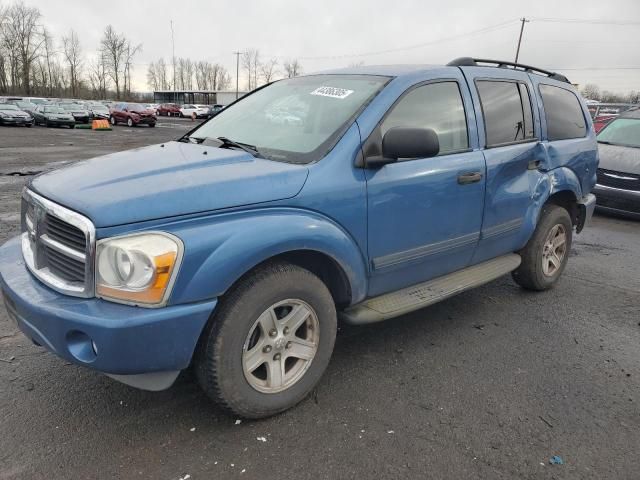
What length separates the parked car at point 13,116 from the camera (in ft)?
94.4

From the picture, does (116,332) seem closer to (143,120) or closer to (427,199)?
(427,199)

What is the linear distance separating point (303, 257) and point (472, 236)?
4.72 ft

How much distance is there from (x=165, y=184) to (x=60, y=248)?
57 cm

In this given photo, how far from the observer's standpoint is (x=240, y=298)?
2.35m

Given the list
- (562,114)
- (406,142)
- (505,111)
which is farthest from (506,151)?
(406,142)

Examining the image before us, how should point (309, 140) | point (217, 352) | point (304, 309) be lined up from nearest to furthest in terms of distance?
point (217, 352) < point (304, 309) < point (309, 140)

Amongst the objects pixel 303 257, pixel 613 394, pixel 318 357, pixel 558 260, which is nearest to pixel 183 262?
pixel 303 257

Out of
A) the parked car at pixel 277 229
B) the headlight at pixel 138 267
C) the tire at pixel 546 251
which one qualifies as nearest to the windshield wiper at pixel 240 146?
the parked car at pixel 277 229

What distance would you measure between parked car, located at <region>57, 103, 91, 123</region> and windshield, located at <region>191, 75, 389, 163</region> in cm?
3399

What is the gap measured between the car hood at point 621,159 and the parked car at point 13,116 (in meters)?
31.0

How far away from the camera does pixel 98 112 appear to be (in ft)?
118

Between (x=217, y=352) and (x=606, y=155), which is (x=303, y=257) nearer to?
(x=217, y=352)

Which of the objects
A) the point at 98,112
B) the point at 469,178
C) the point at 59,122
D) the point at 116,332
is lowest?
the point at 116,332

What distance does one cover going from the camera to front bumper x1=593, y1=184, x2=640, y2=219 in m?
7.81
